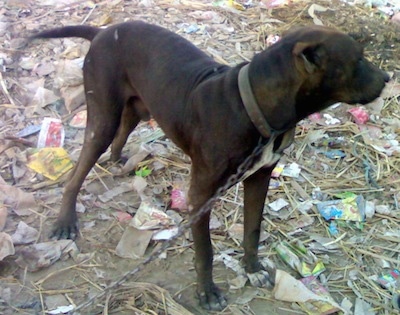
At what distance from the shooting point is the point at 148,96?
3.65m

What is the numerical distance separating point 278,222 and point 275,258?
1.15 feet

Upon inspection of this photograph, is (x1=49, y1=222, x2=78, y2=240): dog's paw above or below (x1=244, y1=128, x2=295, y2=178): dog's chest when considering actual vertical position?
below

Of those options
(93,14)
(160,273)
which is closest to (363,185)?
(160,273)

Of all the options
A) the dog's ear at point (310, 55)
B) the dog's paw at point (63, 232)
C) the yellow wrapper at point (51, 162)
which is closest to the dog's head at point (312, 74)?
the dog's ear at point (310, 55)

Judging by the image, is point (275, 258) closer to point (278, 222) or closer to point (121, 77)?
point (278, 222)

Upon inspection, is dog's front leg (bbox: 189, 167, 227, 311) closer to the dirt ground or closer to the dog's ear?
the dirt ground

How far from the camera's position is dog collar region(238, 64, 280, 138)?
3.02 m

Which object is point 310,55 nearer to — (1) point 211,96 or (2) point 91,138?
(1) point 211,96

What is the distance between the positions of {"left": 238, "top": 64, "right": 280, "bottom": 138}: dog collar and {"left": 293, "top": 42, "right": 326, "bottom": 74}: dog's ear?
0.29m

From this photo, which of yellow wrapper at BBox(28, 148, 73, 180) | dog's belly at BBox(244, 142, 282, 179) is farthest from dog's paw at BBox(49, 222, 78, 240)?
dog's belly at BBox(244, 142, 282, 179)

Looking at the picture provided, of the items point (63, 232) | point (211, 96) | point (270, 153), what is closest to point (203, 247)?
point (270, 153)

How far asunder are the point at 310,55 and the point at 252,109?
0.36 metres

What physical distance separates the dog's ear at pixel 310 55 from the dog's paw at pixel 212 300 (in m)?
1.37

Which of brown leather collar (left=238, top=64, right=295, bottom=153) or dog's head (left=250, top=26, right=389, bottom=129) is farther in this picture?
brown leather collar (left=238, top=64, right=295, bottom=153)
